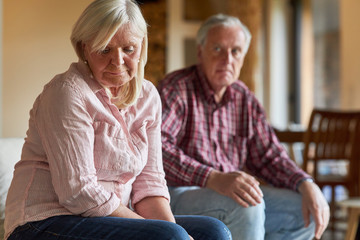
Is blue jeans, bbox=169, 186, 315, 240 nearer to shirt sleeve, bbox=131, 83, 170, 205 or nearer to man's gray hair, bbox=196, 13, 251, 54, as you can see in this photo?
shirt sleeve, bbox=131, 83, 170, 205

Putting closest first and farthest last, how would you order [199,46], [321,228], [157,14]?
1. [321,228]
2. [199,46]
3. [157,14]

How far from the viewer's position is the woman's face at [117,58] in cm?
133

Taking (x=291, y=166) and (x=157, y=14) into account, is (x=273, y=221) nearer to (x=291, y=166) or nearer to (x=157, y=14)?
(x=291, y=166)

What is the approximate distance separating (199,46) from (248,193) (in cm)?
71

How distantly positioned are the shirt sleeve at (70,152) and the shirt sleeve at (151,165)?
0.21 m

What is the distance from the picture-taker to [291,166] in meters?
2.02

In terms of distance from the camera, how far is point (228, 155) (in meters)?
2.06

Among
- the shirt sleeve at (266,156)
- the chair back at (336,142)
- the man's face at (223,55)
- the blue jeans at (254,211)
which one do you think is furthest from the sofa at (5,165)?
the chair back at (336,142)

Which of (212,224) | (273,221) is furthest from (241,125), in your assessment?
(212,224)

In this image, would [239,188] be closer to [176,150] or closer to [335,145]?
[176,150]

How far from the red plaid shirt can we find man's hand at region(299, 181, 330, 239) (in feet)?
0.26


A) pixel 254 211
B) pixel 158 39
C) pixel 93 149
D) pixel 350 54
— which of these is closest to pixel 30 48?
pixel 254 211

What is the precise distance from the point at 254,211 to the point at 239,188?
84 millimetres

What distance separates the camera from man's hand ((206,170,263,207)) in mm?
1722
